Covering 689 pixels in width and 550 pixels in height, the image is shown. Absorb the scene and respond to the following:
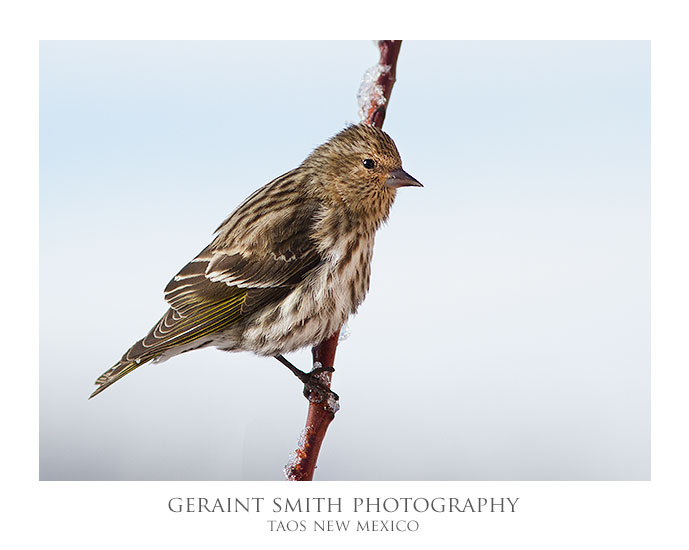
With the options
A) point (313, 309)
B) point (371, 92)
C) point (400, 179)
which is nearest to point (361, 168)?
point (400, 179)

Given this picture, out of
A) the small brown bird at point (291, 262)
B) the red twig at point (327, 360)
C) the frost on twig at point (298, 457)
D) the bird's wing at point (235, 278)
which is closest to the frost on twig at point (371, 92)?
the red twig at point (327, 360)

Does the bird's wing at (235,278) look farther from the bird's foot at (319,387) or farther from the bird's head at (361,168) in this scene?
the bird's foot at (319,387)

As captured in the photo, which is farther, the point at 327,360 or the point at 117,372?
the point at 327,360

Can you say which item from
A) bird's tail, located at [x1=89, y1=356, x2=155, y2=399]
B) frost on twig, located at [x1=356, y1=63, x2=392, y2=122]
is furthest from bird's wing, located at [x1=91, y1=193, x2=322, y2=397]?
frost on twig, located at [x1=356, y1=63, x2=392, y2=122]

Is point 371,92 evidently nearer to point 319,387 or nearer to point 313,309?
point 313,309

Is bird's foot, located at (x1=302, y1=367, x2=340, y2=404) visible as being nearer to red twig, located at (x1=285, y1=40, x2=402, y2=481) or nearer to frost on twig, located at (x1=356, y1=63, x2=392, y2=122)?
red twig, located at (x1=285, y1=40, x2=402, y2=481)

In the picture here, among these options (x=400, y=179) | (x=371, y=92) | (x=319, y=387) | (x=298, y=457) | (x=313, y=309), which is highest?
(x=371, y=92)
